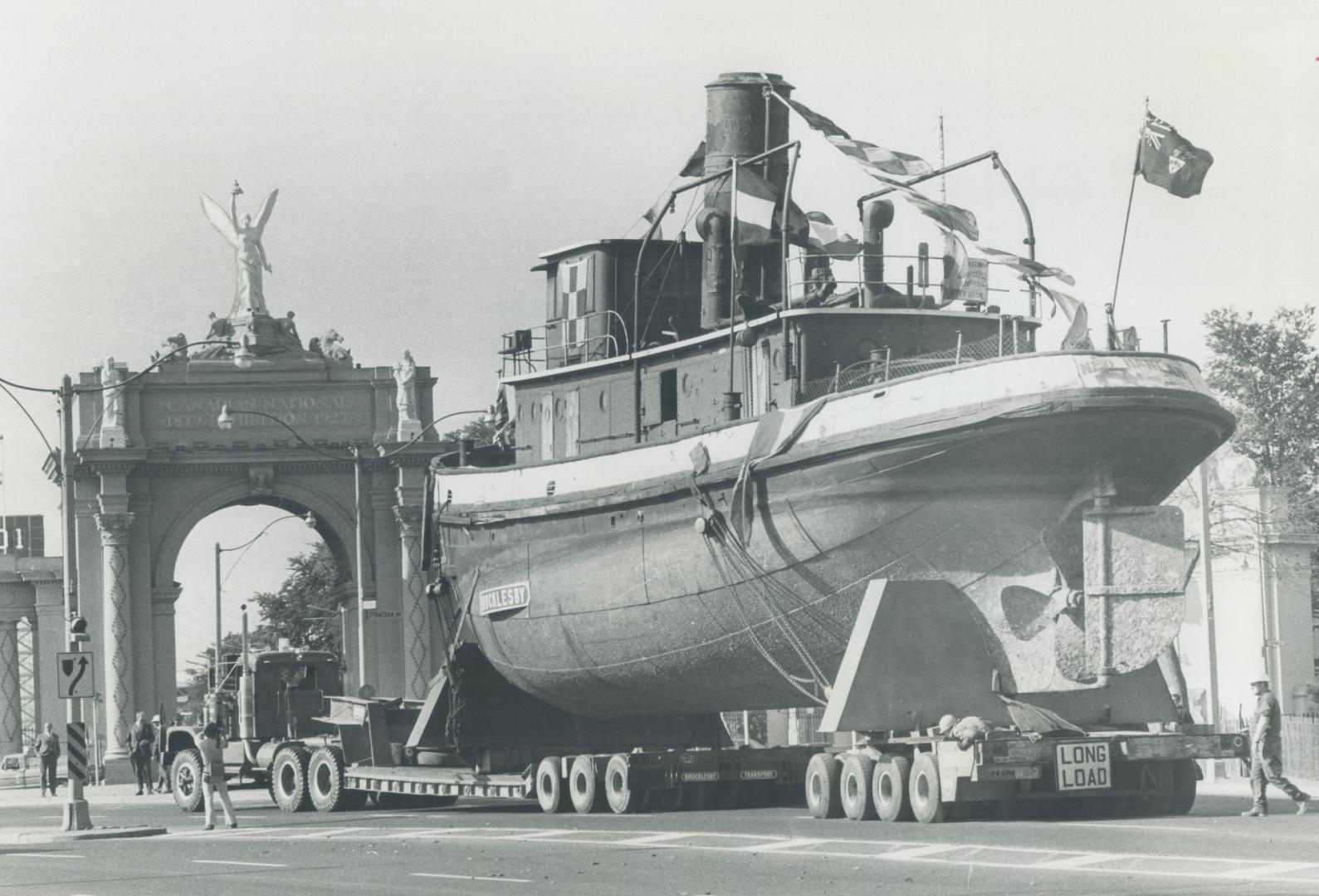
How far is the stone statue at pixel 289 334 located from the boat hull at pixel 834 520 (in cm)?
3571

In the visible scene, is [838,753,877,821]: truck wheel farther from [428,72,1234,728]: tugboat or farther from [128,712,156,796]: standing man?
[128,712,156,796]: standing man

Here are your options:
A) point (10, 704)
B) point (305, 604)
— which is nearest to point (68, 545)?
point (10, 704)

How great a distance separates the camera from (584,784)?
27.4m

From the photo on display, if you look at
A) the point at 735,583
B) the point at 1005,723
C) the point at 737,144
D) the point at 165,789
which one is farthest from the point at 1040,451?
the point at 165,789

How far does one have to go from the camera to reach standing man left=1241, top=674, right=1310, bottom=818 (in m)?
23.2

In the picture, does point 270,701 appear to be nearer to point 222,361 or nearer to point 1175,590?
point 1175,590

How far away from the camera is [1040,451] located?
2370 centimetres

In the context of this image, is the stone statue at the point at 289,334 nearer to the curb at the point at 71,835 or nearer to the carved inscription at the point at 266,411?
the carved inscription at the point at 266,411

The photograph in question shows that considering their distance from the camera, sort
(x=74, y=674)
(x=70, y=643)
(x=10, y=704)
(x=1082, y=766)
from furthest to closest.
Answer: (x=10, y=704) → (x=70, y=643) → (x=74, y=674) → (x=1082, y=766)

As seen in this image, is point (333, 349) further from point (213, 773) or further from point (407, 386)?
point (213, 773)

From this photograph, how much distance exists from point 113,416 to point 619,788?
1527 inches

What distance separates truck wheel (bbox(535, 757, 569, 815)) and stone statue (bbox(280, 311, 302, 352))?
3885 cm

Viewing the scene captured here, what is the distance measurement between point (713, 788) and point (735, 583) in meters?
3.20

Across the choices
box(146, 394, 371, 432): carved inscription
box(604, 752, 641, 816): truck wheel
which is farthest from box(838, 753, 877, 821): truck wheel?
box(146, 394, 371, 432): carved inscription
